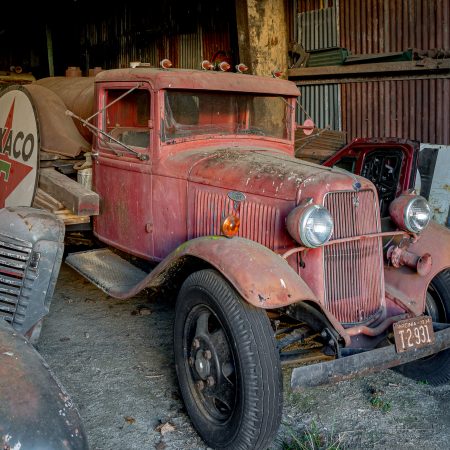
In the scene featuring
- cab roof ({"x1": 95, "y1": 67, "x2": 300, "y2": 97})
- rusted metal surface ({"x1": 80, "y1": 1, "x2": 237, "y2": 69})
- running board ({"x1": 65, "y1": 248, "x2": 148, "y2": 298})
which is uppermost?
rusted metal surface ({"x1": 80, "y1": 1, "x2": 237, "y2": 69})

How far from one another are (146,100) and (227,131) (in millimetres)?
601

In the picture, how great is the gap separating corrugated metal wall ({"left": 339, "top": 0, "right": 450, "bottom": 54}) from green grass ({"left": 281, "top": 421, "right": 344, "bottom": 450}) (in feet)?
15.2

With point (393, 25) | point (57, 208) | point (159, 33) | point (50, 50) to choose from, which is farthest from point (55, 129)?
point (50, 50)

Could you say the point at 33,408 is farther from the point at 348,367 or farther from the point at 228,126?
the point at 228,126

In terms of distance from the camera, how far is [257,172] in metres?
3.44

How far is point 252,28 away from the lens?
6.41 m

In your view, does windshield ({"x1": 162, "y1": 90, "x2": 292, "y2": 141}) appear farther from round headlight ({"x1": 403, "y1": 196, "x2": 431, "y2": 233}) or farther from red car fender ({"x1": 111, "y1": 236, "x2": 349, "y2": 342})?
round headlight ({"x1": 403, "y1": 196, "x2": 431, "y2": 233})

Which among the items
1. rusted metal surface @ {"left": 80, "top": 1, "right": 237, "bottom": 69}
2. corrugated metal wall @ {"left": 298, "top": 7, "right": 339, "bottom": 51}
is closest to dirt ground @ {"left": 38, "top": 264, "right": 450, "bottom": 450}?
corrugated metal wall @ {"left": 298, "top": 7, "right": 339, "bottom": 51}

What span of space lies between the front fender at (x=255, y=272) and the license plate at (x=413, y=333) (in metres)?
0.51

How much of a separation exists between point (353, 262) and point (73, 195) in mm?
2184

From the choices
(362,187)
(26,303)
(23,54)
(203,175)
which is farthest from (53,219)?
(23,54)

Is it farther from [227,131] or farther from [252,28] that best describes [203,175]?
[252,28]

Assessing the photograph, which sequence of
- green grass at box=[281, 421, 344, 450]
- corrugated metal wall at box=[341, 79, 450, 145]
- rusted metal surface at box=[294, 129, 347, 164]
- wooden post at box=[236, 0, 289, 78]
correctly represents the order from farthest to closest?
rusted metal surface at box=[294, 129, 347, 164]
wooden post at box=[236, 0, 289, 78]
corrugated metal wall at box=[341, 79, 450, 145]
green grass at box=[281, 421, 344, 450]

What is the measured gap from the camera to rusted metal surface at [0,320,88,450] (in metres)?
1.84
